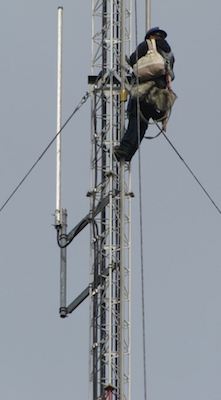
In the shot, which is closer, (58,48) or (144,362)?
(144,362)

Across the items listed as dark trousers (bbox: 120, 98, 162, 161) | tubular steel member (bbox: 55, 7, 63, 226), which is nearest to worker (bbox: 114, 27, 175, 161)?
dark trousers (bbox: 120, 98, 162, 161)

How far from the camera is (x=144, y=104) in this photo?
60156 mm

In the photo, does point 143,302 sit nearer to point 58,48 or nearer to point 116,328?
point 116,328

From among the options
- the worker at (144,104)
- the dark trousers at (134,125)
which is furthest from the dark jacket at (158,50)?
the dark trousers at (134,125)

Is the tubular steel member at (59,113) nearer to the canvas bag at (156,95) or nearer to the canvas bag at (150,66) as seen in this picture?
the canvas bag at (156,95)

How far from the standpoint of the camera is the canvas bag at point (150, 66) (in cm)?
6000

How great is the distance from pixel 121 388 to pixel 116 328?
105 cm

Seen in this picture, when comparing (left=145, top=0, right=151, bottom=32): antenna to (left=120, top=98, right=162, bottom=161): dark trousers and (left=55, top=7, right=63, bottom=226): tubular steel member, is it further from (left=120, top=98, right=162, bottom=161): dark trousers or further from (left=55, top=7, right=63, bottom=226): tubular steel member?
(left=55, top=7, right=63, bottom=226): tubular steel member

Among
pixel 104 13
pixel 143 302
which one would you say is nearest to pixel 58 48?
pixel 104 13

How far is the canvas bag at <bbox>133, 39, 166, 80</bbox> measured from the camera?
6000 cm

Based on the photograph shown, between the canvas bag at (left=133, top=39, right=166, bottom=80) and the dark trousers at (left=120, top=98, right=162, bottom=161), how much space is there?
39cm

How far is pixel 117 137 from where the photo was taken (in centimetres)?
5991

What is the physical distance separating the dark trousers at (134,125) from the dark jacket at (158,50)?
1.95 ft

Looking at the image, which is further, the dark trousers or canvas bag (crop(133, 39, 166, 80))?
canvas bag (crop(133, 39, 166, 80))
